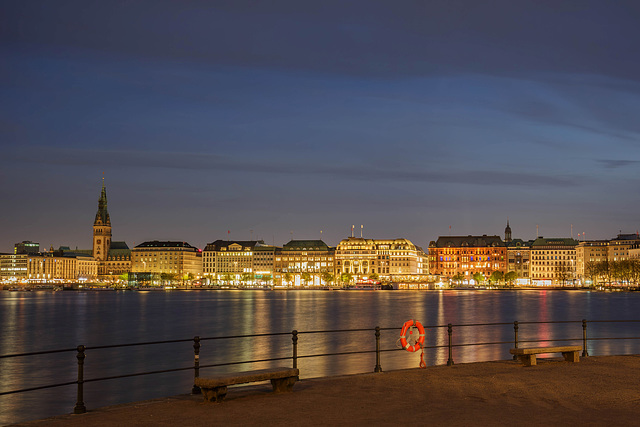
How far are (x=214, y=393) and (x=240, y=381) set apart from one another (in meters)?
0.64

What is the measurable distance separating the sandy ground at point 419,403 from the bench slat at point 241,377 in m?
0.40

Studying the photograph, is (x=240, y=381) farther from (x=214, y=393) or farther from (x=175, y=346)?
(x=175, y=346)

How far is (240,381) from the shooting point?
15219 mm

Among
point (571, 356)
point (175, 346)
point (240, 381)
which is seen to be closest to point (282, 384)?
point (240, 381)

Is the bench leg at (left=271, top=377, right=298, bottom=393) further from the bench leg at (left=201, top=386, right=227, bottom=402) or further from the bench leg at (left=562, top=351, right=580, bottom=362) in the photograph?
the bench leg at (left=562, top=351, right=580, bottom=362)

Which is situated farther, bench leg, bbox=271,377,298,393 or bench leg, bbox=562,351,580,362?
bench leg, bbox=562,351,580,362

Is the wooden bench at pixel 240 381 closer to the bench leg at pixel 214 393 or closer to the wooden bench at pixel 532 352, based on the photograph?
the bench leg at pixel 214 393

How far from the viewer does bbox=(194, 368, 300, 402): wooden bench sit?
14.8m

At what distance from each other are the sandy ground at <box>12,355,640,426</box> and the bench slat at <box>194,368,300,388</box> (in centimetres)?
40

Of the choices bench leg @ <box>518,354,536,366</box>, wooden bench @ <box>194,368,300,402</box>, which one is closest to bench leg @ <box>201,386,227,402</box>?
wooden bench @ <box>194,368,300,402</box>

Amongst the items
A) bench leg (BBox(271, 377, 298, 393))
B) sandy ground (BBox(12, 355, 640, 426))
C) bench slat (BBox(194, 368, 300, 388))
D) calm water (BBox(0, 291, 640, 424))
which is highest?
bench slat (BBox(194, 368, 300, 388))

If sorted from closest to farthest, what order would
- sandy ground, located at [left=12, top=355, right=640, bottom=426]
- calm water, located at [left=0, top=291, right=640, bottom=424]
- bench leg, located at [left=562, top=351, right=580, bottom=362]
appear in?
sandy ground, located at [left=12, top=355, right=640, bottom=426] < bench leg, located at [left=562, top=351, right=580, bottom=362] < calm water, located at [left=0, top=291, right=640, bottom=424]

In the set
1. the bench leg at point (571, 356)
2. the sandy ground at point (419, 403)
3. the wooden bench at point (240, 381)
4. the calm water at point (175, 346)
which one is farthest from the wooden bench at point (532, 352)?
the calm water at point (175, 346)

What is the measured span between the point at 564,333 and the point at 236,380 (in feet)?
193
